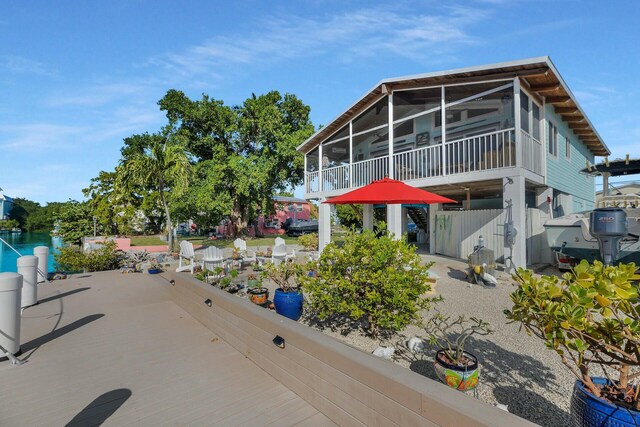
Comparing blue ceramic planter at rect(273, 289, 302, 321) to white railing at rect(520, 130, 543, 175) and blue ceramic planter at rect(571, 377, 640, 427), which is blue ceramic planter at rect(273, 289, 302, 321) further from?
white railing at rect(520, 130, 543, 175)

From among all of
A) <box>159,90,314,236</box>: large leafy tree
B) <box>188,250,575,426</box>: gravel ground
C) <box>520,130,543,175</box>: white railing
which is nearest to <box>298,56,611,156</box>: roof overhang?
<box>520,130,543,175</box>: white railing

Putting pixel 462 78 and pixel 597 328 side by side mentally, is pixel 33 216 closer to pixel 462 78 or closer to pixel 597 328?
pixel 462 78

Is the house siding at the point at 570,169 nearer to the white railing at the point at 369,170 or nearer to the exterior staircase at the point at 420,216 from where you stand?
the white railing at the point at 369,170

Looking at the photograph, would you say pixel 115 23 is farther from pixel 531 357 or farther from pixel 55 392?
pixel 531 357

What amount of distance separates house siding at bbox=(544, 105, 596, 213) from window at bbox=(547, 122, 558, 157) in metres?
0.18

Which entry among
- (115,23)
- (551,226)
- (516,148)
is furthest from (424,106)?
(115,23)

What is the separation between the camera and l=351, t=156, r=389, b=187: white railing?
12062mm

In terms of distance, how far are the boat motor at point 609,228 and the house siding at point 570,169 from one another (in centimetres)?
456

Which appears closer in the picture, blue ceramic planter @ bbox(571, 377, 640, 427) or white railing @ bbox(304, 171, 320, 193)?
blue ceramic planter @ bbox(571, 377, 640, 427)

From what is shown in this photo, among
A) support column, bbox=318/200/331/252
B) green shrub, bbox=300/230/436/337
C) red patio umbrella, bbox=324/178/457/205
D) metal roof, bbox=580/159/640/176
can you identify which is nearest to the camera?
green shrub, bbox=300/230/436/337

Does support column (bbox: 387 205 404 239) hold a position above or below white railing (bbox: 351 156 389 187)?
below

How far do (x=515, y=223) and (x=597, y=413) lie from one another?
7.52m

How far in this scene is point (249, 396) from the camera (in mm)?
2938

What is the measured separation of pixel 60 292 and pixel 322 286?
6990 mm
